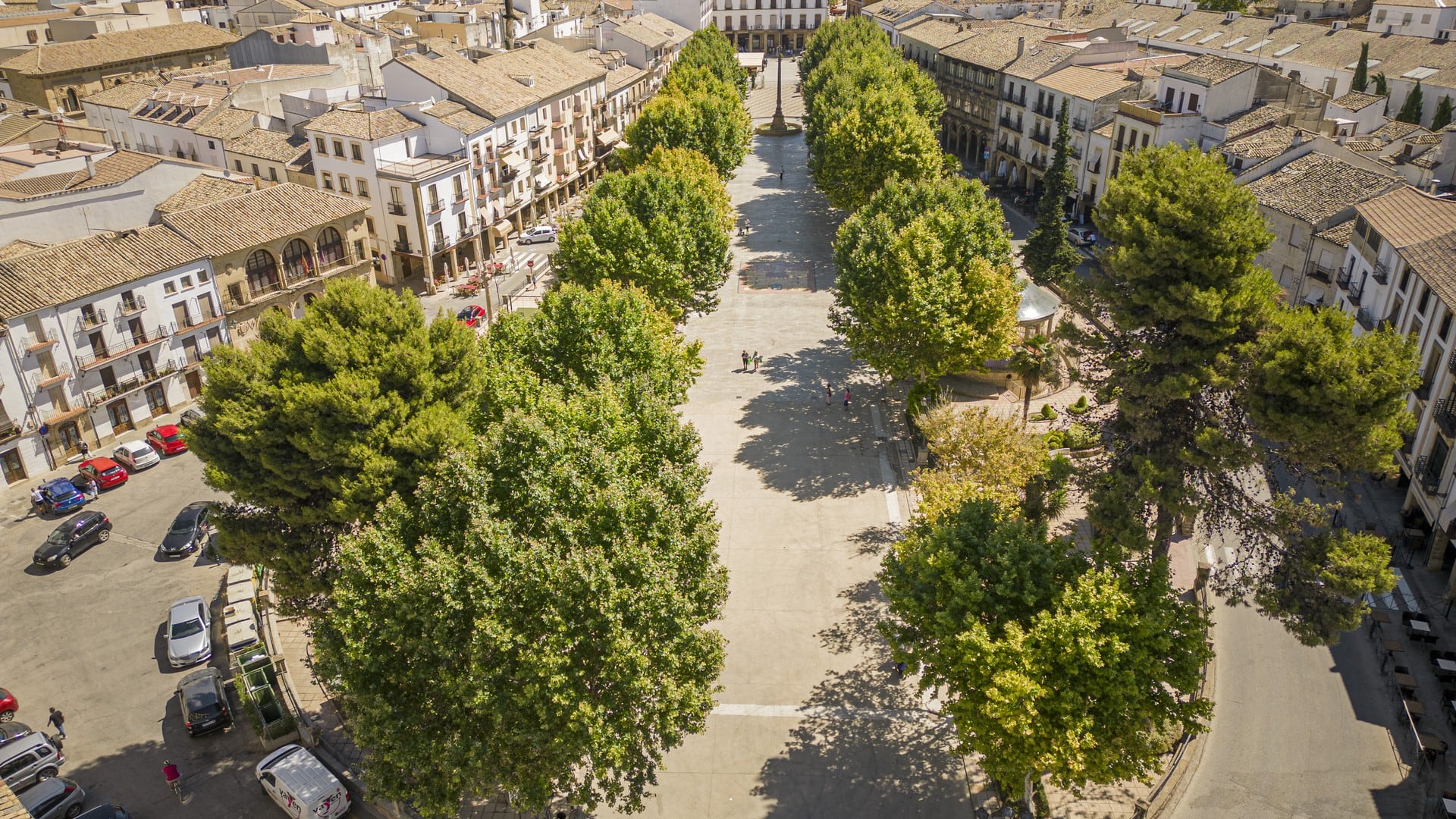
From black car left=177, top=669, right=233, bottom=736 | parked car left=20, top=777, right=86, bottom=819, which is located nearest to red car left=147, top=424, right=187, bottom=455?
black car left=177, top=669, right=233, bottom=736

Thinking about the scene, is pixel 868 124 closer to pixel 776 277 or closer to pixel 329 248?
pixel 776 277

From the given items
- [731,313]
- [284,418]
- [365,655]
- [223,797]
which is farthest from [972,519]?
[731,313]

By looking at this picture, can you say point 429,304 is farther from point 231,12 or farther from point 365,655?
point 231,12

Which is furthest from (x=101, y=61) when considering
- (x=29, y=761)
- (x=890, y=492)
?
(x=890, y=492)

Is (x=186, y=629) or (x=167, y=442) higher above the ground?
(x=186, y=629)

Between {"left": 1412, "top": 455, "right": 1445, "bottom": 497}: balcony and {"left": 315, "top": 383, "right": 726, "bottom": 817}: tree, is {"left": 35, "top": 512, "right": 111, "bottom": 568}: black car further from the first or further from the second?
{"left": 1412, "top": 455, "right": 1445, "bottom": 497}: balcony
